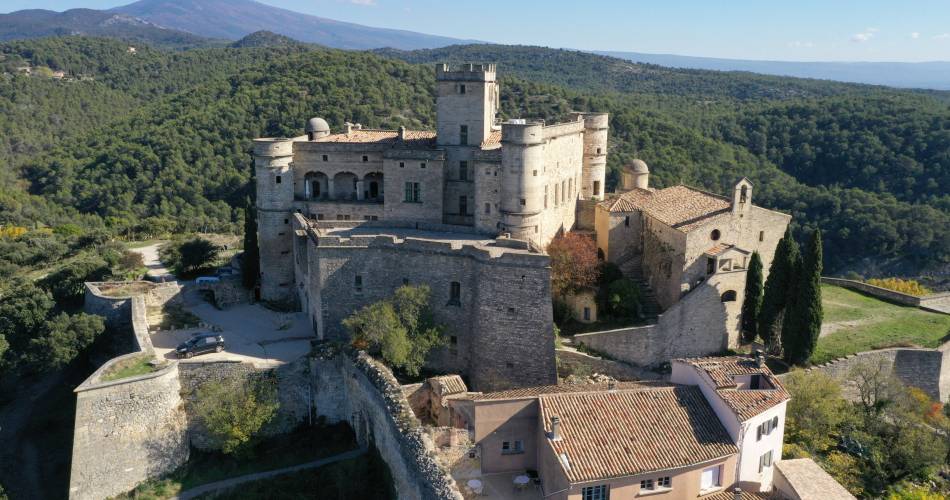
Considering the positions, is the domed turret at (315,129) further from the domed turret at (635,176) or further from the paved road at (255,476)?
the paved road at (255,476)

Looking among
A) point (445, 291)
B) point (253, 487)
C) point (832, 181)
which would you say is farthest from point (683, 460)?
point (832, 181)

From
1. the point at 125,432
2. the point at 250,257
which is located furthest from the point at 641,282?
the point at 125,432

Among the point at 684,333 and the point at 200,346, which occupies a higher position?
the point at 684,333

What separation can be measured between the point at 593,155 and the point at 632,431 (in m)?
21.9

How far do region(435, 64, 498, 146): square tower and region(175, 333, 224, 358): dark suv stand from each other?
14.3m

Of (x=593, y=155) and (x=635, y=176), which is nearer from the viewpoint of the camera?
(x=635, y=176)

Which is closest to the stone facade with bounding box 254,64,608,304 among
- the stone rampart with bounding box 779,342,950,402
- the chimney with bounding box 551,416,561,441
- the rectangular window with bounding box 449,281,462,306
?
the rectangular window with bounding box 449,281,462,306

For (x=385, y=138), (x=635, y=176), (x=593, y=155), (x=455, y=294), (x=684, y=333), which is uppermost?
(x=385, y=138)

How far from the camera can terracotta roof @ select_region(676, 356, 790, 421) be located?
20.8m

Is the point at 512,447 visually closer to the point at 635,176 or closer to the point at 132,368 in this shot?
the point at 132,368

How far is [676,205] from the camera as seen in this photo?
34250mm

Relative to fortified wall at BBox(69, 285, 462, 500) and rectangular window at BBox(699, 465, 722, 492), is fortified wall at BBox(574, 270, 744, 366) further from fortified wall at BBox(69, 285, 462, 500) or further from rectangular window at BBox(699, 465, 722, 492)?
rectangular window at BBox(699, 465, 722, 492)

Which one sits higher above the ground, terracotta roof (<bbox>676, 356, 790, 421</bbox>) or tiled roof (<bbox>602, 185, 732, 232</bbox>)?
tiled roof (<bbox>602, 185, 732, 232</bbox>)

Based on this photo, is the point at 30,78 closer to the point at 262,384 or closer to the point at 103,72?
the point at 103,72
